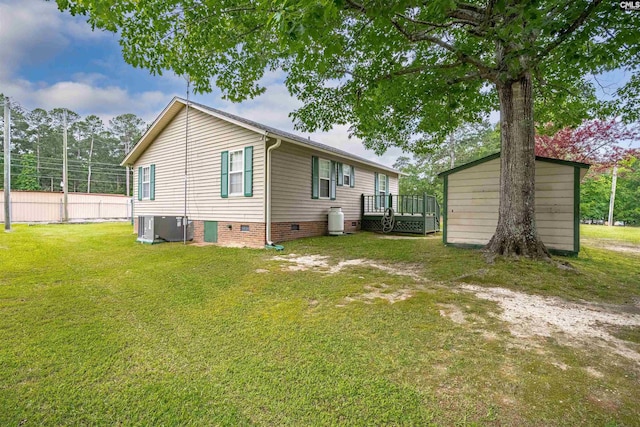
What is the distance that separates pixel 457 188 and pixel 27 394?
8812mm

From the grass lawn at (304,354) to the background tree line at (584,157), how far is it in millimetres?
11359

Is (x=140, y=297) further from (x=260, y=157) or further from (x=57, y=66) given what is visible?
(x=57, y=66)

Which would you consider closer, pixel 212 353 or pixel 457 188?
pixel 212 353

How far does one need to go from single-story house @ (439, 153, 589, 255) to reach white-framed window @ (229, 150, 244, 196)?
6.40 metres

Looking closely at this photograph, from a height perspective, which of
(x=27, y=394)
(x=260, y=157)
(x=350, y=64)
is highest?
(x=350, y=64)

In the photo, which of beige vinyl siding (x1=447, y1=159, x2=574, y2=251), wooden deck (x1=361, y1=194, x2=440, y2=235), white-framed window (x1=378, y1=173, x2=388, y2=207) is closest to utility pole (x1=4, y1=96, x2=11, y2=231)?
wooden deck (x1=361, y1=194, x2=440, y2=235)

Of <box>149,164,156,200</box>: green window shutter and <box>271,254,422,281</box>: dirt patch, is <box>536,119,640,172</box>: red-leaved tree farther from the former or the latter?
<box>149,164,156,200</box>: green window shutter

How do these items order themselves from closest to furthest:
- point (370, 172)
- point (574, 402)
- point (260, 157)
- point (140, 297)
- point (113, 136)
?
point (574, 402), point (140, 297), point (260, 157), point (370, 172), point (113, 136)

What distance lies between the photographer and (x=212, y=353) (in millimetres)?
2504

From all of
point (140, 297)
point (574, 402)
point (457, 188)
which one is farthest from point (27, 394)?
point (457, 188)

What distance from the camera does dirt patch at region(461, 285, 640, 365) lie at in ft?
8.75

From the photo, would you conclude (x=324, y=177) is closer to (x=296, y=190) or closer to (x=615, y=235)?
(x=296, y=190)

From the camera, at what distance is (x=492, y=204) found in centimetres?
749

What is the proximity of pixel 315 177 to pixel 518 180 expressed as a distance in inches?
257
